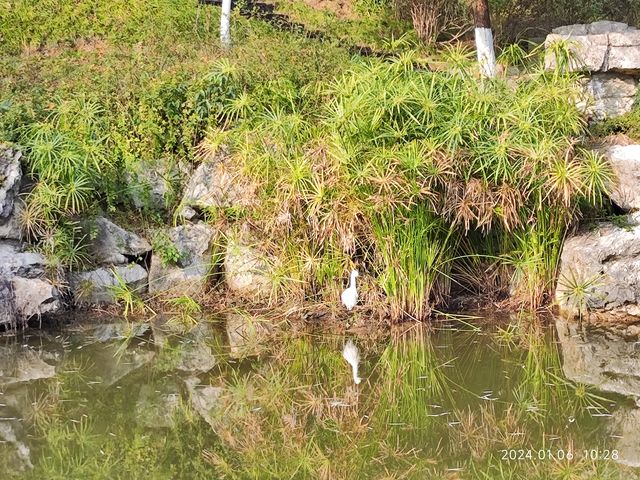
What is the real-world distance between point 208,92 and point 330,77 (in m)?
1.55

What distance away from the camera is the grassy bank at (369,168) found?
337 inches

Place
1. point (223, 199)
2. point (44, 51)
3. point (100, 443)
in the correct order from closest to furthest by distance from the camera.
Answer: point (100, 443)
point (223, 199)
point (44, 51)

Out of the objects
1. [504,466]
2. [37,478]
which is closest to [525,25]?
[504,466]

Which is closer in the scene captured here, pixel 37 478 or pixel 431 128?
pixel 37 478

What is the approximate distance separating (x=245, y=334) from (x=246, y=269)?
2.89ft

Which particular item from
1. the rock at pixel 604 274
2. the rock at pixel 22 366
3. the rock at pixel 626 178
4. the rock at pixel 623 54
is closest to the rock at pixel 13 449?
the rock at pixel 22 366

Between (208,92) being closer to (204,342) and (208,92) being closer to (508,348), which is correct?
(204,342)

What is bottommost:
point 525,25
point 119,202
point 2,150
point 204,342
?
point 204,342

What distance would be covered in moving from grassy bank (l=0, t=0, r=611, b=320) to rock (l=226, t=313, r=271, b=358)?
0.40 m

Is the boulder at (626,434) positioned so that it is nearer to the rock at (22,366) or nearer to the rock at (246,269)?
the rock at (246,269)

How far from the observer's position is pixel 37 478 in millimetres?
5723

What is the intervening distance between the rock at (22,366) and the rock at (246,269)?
208 centimetres

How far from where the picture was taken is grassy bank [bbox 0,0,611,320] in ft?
28.1

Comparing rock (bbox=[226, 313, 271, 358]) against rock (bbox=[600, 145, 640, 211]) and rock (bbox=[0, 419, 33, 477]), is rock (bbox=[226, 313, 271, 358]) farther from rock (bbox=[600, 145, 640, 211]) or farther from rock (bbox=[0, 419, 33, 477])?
rock (bbox=[600, 145, 640, 211])
